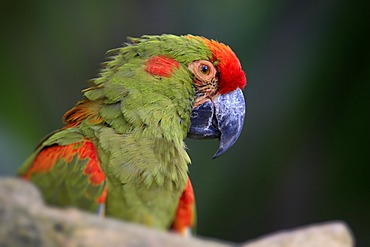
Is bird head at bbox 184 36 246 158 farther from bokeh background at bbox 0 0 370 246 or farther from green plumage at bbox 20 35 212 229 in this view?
bokeh background at bbox 0 0 370 246

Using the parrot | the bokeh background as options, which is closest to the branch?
the parrot

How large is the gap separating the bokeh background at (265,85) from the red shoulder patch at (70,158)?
2552mm

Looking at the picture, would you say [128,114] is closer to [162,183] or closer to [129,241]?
[162,183]

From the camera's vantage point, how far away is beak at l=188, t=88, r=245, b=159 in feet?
9.16

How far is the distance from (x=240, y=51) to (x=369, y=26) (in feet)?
3.17

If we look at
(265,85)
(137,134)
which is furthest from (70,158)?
(265,85)

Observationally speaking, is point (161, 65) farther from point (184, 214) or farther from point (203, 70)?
point (184, 214)

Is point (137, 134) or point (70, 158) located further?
point (137, 134)

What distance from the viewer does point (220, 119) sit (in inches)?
111

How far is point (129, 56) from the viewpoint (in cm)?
279

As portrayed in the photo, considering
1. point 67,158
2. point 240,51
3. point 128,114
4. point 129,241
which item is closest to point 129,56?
point 128,114

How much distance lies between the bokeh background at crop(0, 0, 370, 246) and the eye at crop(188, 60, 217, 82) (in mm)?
2180

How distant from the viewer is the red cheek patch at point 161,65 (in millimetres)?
2709

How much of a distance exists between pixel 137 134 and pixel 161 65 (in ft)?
1.08
